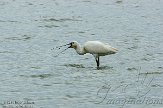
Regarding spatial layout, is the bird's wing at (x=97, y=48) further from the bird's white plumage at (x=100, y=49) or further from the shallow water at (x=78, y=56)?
the shallow water at (x=78, y=56)

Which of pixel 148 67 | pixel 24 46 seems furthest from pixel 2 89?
pixel 24 46

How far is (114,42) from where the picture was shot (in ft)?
61.5

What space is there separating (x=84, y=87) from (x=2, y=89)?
1588mm

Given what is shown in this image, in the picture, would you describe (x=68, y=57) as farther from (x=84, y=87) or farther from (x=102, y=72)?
(x=84, y=87)

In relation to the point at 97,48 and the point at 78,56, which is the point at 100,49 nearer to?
the point at 97,48

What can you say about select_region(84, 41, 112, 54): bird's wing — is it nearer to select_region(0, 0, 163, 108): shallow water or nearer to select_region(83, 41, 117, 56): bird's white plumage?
select_region(83, 41, 117, 56): bird's white plumage

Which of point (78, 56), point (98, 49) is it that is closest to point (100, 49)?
point (98, 49)

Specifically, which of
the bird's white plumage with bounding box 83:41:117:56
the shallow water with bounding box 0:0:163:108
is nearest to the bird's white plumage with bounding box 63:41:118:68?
the bird's white plumage with bounding box 83:41:117:56

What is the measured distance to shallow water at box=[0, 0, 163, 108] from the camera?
1223 cm

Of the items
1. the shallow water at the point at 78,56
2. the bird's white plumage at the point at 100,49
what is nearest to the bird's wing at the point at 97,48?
the bird's white plumage at the point at 100,49

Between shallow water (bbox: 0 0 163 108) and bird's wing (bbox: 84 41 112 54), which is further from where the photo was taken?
bird's wing (bbox: 84 41 112 54)

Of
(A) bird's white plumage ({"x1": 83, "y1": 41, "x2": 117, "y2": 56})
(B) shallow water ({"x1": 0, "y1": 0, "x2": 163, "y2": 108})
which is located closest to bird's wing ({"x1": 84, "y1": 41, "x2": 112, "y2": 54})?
(A) bird's white plumage ({"x1": 83, "y1": 41, "x2": 117, "y2": 56})

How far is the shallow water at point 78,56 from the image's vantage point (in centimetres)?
1223

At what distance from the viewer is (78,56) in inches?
657
